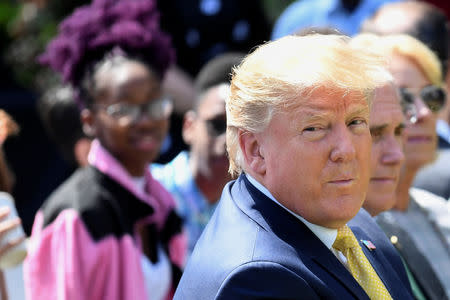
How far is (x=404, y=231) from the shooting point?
9.91 feet

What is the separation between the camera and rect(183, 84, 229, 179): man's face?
4254 mm

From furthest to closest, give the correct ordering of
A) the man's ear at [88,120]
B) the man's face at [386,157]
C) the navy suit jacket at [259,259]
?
the man's ear at [88,120] → the man's face at [386,157] → the navy suit jacket at [259,259]

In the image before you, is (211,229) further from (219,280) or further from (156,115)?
(156,115)

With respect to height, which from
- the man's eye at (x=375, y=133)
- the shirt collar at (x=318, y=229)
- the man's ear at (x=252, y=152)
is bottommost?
the man's eye at (x=375, y=133)

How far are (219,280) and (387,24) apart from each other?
2.44 meters

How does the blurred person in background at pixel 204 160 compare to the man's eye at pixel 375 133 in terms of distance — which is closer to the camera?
the man's eye at pixel 375 133

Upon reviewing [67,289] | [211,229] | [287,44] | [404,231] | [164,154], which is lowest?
[164,154]

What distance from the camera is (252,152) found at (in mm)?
2082

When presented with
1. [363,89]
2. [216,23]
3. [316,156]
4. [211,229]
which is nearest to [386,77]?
[363,89]

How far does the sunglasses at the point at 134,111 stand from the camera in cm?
383

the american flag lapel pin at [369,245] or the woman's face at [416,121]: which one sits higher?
the american flag lapel pin at [369,245]

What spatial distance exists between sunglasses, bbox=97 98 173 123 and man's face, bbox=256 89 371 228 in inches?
73.9

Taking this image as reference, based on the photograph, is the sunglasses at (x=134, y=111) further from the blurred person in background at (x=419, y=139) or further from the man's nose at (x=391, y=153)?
the man's nose at (x=391, y=153)

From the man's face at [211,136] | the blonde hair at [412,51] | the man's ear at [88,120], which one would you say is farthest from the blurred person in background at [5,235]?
the blonde hair at [412,51]
